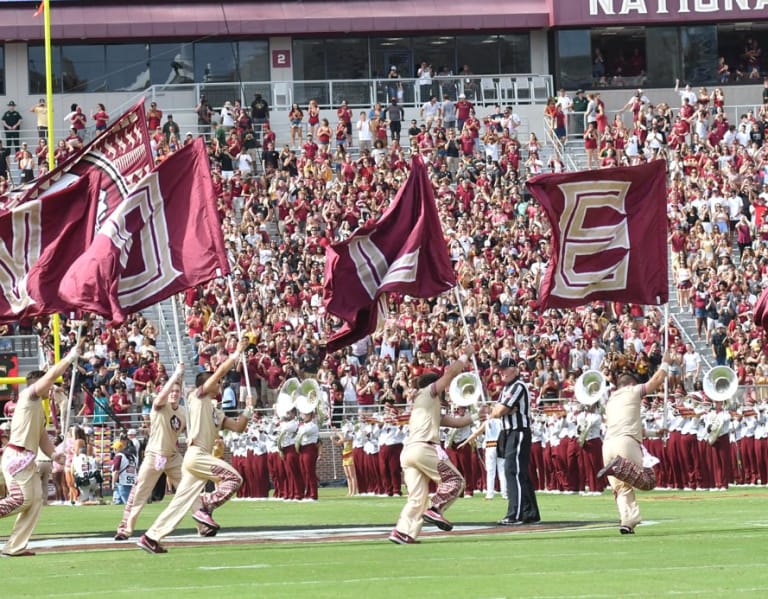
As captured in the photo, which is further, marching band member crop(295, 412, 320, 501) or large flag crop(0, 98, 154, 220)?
marching band member crop(295, 412, 320, 501)

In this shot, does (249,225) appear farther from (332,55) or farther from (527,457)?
(527,457)

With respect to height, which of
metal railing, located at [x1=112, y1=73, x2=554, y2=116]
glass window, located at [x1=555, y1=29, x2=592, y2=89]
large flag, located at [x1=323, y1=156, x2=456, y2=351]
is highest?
glass window, located at [x1=555, y1=29, x2=592, y2=89]

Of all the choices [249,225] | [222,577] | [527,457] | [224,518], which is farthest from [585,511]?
[249,225]

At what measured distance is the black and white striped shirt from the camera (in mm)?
20719

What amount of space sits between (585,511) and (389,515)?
265 cm

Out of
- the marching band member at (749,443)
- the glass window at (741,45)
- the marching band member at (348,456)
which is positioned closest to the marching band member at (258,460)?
the marching band member at (348,456)

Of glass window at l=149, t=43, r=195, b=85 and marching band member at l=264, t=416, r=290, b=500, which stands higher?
glass window at l=149, t=43, r=195, b=85

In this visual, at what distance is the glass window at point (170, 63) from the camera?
5181 cm

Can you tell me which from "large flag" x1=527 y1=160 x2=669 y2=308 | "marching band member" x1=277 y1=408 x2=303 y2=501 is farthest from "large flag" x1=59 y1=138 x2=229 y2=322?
"marching band member" x1=277 y1=408 x2=303 y2=501

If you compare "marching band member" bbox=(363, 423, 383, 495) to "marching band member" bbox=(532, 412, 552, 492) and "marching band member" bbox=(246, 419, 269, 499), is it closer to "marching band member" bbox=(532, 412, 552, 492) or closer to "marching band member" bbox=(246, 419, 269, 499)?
"marching band member" bbox=(246, 419, 269, 499)

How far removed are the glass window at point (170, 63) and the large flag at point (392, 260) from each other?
100ft

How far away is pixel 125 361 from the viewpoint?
36.6 m

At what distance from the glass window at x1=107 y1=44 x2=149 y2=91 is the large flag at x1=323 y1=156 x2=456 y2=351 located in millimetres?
30587

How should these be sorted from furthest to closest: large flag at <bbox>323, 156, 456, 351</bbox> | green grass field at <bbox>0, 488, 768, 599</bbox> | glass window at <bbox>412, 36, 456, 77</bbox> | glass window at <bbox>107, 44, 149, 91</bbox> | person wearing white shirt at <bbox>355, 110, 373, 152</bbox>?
glass window at <bbox>412, 36, 456, 77</bbox> → glass window at <bbox>107, 44, 149, 91</bbox> → person wearing white shirt at <bbox>355, 110, 373, 152</bbox> → large flag at <bbox>323, 156, 456, 351</bbox> → green grass field at <bbox>0, 488, 768, 599</bbox>
